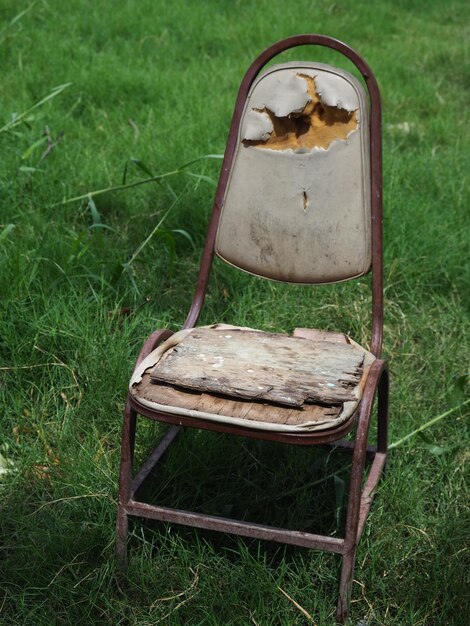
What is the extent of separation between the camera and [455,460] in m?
2.87

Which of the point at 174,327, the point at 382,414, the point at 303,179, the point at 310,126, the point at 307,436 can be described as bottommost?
the point at 174,327

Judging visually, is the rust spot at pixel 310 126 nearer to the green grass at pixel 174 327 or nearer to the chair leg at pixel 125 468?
the green grass at pixel 174 327

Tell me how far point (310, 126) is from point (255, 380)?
0.79m

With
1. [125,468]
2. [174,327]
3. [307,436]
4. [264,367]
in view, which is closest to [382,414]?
[264,367]

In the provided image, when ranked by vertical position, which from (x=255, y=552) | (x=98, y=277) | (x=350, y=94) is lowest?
(x=255, y=552)

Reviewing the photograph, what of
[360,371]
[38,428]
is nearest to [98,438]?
[38,428]

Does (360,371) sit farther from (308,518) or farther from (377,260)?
(308,518)

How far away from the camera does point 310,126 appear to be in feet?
8.59

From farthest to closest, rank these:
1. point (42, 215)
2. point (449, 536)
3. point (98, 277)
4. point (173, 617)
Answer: point (42, 215), point (98, 277), point (449, 536), point (173, 617)

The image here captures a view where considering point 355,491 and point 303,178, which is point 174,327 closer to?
point 303,178

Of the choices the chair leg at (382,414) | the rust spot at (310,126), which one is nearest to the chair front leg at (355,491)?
the chair leg at (382,414)

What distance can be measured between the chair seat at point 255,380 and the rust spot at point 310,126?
54cm

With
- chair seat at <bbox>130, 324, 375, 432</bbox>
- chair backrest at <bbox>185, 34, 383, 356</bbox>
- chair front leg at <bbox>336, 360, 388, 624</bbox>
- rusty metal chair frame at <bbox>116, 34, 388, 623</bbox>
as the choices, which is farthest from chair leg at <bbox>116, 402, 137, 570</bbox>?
chair front leg at <bbox>336, 360, 388, 624</bbox>

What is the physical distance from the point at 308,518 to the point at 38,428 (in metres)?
0.84
